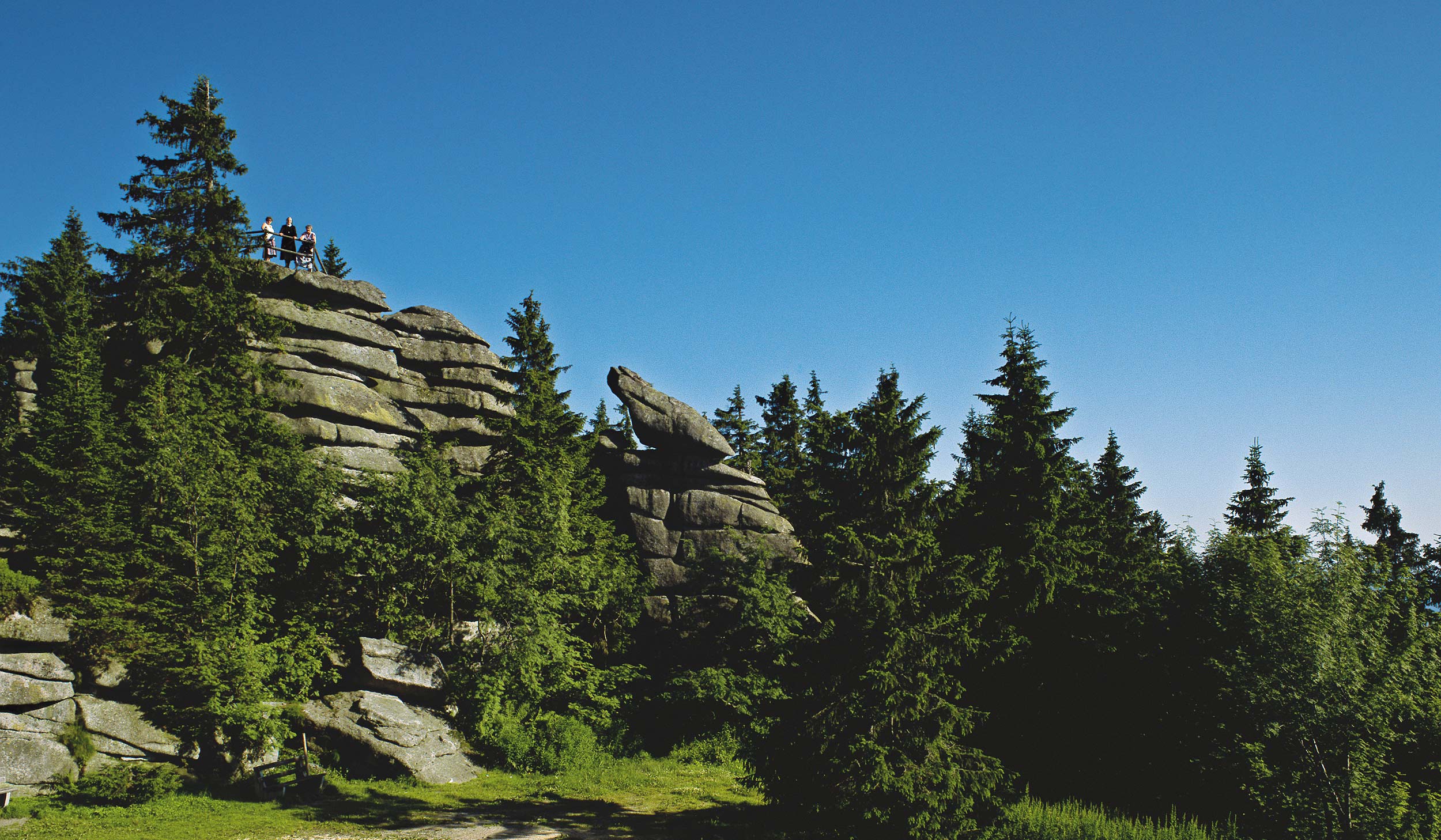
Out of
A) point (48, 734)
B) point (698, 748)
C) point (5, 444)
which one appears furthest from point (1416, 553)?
point (5, 444)

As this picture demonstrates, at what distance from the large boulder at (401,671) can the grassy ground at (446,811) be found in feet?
11.1

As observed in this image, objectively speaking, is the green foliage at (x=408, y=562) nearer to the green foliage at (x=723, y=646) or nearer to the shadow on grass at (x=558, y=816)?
the shadow on grass at (x=558, y=816)

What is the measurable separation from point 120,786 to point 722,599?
20.7 m

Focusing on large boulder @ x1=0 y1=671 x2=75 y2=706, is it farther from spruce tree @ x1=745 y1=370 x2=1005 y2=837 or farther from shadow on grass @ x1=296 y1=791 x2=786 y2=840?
spruce tree @ x1=745 y1=370 x2=1005 y2=837

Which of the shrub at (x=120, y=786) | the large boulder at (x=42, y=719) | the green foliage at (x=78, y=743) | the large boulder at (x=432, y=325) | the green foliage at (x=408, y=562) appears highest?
the large boulder at (x=432, y=325)

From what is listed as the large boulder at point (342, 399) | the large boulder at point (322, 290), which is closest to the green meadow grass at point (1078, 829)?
the large boulder at point (342, 399)

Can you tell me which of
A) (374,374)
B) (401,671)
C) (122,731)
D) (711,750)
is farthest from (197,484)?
(711,750)

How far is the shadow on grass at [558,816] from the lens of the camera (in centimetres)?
1828

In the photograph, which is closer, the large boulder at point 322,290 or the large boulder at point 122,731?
the large boulder at point 122,731

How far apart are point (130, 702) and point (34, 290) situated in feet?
80.2

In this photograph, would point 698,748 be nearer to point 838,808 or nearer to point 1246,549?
point 838,808

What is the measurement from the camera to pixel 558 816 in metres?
19.9

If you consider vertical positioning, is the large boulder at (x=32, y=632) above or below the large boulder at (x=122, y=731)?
above

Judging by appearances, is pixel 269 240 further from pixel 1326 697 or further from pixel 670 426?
pixel 1326 697
